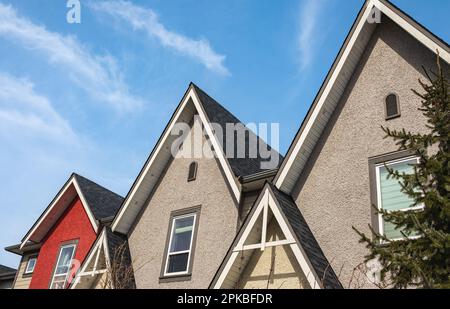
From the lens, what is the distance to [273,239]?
1151cm

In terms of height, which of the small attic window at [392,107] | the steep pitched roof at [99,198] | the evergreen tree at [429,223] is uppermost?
the steep pitched roof at [99,198]

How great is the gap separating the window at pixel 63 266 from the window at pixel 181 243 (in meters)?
5.51

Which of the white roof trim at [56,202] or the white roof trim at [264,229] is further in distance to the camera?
the white roof trim at [56,202]

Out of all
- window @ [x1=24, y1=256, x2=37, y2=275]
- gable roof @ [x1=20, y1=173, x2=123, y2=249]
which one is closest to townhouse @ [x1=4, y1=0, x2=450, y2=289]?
gable roof @ [x1=20, y1=173, x2=123, y2=249]

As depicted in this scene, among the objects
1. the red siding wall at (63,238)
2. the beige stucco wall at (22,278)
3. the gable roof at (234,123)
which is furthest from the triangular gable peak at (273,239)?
the beige stucco wall at (22,278)

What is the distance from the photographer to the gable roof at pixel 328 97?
11867 millimetres

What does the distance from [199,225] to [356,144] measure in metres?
5.21

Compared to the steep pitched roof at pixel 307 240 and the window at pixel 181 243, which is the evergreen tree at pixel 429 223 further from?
the window at pixel 181 243

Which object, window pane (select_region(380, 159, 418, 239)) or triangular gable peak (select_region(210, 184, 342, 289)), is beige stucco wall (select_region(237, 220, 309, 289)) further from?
window pane (select_region(380, 159, 418, 239))

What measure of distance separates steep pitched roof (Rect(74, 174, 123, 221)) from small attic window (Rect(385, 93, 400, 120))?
11.1 m

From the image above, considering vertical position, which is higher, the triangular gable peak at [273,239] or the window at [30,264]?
the window at [30,264]
